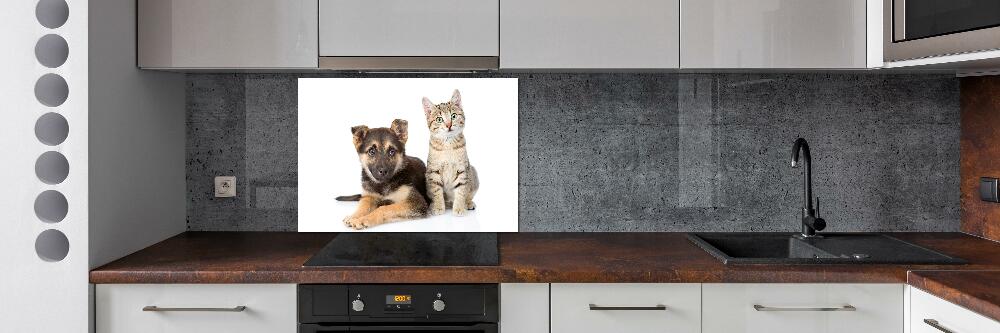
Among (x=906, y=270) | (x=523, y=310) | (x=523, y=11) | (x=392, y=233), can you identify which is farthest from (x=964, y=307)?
(x=392, y=233)

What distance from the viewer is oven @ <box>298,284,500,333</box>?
6.03ft

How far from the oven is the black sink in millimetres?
672

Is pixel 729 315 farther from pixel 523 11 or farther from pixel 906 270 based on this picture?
pixel 523 11

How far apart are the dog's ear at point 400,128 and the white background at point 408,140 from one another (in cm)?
2

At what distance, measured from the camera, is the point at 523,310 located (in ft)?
6.10

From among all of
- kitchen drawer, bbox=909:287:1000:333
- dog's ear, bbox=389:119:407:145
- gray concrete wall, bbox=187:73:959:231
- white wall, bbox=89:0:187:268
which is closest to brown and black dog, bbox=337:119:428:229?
dog's ear, bbox=389:119:407:145

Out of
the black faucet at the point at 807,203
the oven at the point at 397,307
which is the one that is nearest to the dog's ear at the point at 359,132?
the oven at the point at 397,307

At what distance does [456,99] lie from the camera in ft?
8.06

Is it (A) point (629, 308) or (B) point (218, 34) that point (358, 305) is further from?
(B) point (218, 34)

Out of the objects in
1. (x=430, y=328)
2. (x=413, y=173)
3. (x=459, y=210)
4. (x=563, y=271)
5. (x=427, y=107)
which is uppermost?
(x=427, y=107)

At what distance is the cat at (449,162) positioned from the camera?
2.46 m

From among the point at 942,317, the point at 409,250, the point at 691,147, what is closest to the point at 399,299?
the point at 409,250

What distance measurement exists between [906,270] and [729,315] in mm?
452

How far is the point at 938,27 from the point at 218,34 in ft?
6.55
